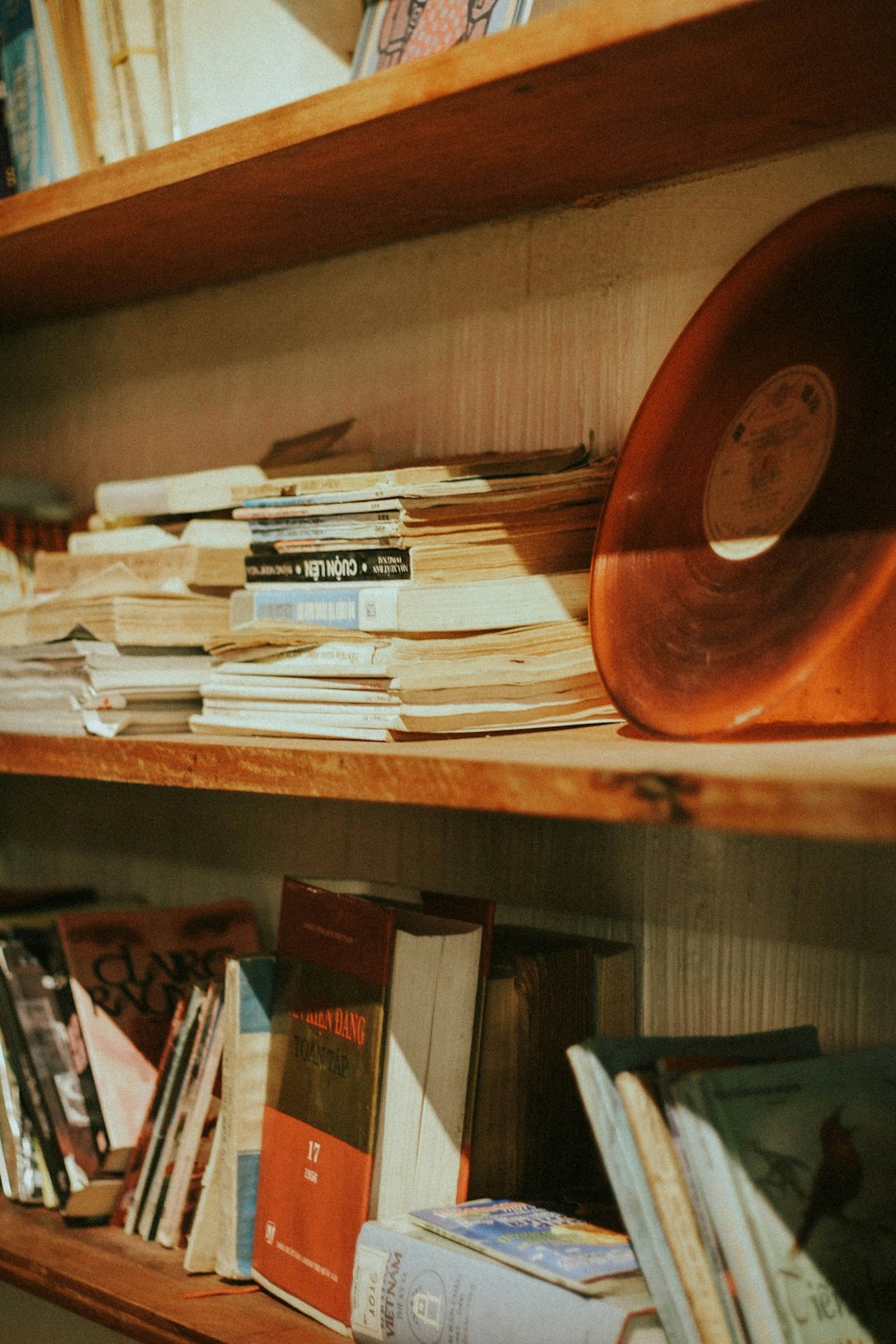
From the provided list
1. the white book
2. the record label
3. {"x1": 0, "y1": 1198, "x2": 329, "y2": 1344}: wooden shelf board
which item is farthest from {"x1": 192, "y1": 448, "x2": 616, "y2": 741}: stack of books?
{"x1": 0, "y1": 1198, "x2": 329, "y2": 1344}: wooden shelf board

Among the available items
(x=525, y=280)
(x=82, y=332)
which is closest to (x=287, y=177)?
(x=525, y=280)

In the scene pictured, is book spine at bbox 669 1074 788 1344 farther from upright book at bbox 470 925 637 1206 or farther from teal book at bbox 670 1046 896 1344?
upright book at bbox 470 925 637 1206

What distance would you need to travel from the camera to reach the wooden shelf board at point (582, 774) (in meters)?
0.66

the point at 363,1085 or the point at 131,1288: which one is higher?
the point at 363,1085

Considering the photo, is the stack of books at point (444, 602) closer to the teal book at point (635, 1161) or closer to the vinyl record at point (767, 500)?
the vinyl record at point (767, 500)

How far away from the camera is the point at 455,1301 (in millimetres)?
918

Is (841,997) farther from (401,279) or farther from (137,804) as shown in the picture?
(137,804)

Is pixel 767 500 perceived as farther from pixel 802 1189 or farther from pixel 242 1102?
pixel 242 1102

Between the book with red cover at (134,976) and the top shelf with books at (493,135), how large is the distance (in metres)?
0.71

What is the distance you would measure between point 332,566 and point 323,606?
1.3 inches

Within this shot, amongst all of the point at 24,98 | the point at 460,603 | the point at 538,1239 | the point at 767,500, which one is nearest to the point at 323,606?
the point at 460,603

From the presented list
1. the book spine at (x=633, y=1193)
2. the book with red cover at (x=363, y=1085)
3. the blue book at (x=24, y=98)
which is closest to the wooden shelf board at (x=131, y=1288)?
the book with red cover at (x=363, y=1085)

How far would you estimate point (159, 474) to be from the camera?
5.55 ft

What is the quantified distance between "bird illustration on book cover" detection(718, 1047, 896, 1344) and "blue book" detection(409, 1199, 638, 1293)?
0.39ft
